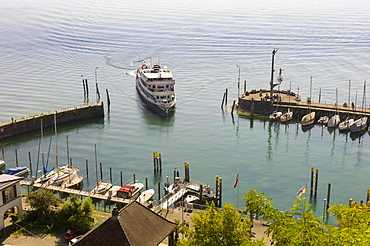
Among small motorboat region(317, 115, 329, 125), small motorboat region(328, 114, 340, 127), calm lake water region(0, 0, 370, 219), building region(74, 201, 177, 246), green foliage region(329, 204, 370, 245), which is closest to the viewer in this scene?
green foliage region(329, 204, 370, 245)

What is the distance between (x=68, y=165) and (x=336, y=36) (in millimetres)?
134087

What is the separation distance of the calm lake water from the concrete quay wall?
2237 millimetres

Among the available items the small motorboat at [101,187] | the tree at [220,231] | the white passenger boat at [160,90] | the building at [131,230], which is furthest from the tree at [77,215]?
the white passenger boat at [160,90]

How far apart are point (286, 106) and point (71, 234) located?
62.7 metres

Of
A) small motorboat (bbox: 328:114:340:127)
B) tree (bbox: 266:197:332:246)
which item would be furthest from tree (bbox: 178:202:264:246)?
small motorboat (bbox: 328:114:340:127)

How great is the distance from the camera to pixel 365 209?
108ft

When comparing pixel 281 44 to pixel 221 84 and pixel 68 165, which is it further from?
pixel 68 165

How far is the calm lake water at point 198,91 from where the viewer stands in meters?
67.9

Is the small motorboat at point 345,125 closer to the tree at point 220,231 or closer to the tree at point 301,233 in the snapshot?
the tree at point 220,231

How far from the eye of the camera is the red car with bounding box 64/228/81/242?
4038cm

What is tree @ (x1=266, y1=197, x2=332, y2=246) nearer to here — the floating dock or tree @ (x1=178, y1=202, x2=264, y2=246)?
tree @ (x1=178, y1=202, x2=264, y2=246)

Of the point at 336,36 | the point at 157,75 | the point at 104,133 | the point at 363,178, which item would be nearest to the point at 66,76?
the point at 157,75

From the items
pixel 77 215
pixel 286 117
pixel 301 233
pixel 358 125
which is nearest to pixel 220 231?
pixel 301 233

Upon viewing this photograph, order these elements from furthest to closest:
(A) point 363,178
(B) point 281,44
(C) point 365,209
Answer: (B) point 281,44 → (A) point 363,178 → (C) point 365,209
